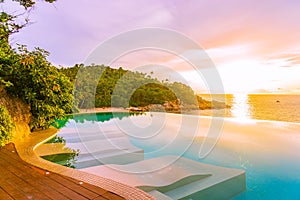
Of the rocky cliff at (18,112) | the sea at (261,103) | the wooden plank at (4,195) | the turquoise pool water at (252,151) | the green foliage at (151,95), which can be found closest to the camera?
the wooden plank at (4,195)

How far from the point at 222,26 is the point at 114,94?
34.0ft

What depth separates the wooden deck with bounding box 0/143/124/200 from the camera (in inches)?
74.8

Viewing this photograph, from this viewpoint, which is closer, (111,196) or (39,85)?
(111,196)

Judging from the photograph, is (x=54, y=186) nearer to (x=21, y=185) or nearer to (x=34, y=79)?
(x=21, y=185)

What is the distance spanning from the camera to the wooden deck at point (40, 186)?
1.90 metres

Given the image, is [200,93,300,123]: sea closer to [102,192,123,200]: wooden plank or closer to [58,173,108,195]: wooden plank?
[58,173,108,195]: wooden plank

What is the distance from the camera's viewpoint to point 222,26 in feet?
21.2

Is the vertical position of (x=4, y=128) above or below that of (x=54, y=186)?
above

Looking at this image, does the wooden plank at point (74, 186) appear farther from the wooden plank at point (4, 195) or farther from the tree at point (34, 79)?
the tree at point (34, 79)

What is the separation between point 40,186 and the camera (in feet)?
6.92

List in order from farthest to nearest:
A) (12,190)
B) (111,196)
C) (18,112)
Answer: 1. (18,112)
2. (12,190)
3. (111,196)

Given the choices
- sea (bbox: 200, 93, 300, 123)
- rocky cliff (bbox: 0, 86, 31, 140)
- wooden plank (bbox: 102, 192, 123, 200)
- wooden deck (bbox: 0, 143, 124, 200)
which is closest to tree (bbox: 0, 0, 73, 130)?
rocky cliff (bbox: 0, 86, 31, 140)

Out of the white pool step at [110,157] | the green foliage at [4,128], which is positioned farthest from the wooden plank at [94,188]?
the green foliage at [4,128]

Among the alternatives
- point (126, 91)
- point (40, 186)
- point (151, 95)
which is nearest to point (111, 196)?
point (40, 186)
